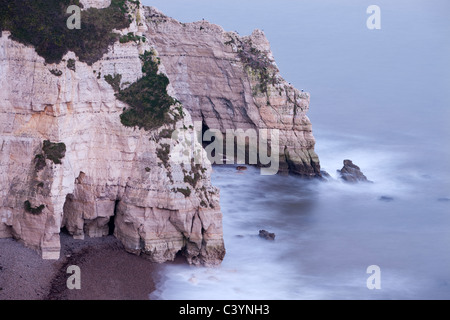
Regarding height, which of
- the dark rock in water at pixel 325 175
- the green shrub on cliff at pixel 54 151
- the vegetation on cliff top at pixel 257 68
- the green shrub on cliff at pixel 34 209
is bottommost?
the green shrub on cliff at pixel 34 209

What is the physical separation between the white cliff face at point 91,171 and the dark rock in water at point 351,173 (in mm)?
16766

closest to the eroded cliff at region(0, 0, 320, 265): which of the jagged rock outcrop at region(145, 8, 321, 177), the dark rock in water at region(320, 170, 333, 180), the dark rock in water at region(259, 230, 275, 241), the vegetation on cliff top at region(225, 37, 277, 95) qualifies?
the dark rock in water at region(259, 230, 275, 241)

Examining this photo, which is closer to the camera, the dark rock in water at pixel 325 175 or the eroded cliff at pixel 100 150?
the eroded cliff at pixel 100 150

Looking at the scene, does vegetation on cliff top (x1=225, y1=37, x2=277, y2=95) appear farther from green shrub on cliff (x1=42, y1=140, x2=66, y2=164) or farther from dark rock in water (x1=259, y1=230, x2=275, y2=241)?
green shrub on cliff (x1=42, y1=140, x2=66, y2=164)

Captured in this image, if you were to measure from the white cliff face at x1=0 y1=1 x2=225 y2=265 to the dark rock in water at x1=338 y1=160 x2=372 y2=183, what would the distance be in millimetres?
16766

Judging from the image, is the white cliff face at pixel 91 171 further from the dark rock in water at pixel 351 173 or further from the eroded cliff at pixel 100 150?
the dark rock in water at pixel 351 173

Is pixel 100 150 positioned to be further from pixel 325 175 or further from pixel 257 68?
pixel 325 175

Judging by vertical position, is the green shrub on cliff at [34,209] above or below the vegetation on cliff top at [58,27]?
below

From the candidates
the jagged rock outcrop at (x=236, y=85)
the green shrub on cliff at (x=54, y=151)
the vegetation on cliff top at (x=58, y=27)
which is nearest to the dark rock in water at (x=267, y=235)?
the jagged rock outcrop at (x=236, y=85)

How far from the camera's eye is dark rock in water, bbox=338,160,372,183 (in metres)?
54.1

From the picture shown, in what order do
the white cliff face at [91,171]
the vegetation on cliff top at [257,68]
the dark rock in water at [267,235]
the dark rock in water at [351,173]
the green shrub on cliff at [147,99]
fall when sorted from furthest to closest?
the dark rock in water at [351,173] → the vegetation on cliff top at [257,68] → the dark rock in water at [267,235] → the green shrub on cliff at [147,99] → the white cliff face at [91,171]

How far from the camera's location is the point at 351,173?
5456 cm

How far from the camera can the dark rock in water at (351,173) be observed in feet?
177

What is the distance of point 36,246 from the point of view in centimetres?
3691
